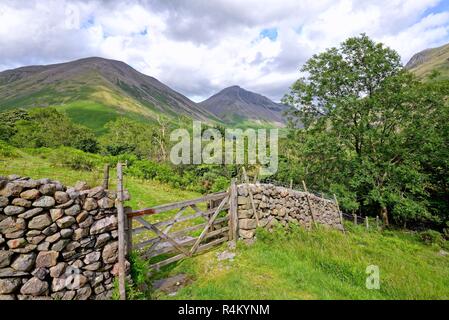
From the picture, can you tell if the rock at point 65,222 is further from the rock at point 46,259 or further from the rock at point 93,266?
the rock at point 93,266

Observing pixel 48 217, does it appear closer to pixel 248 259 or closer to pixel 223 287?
pixel 223 287

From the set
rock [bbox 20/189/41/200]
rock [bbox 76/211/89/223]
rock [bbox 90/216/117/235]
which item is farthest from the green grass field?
rock [bbox 20/189/41/200]

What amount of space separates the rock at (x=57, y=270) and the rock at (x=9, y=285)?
48 centimetres

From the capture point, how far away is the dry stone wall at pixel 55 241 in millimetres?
4227

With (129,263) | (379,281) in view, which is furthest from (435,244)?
(129,263)

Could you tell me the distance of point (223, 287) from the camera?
5973mm

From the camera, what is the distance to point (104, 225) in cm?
518

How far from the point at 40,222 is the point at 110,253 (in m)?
1.49

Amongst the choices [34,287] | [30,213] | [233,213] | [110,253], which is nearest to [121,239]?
[110,253]

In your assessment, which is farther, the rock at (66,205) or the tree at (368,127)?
the tree at (368,127)

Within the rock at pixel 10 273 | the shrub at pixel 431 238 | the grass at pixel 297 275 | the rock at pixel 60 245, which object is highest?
the rock at pixel 60 245

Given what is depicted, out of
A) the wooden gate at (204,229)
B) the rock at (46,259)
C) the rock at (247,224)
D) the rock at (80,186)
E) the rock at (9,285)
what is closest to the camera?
the rock at (9,285)

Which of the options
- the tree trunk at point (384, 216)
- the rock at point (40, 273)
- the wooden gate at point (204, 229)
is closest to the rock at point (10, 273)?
the rock at point (40, 273)
